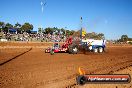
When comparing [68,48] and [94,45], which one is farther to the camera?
[94,45]

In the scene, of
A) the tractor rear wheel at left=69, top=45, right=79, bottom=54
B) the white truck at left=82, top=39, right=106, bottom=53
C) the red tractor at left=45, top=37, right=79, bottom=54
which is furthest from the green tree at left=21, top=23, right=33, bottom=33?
the tractor rear wheel at left=69, top=45, right=79, bottom=54

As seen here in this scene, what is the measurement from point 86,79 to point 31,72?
771cm

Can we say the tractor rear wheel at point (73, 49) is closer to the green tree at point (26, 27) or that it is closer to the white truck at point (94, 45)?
the white truck at point (94, 45)

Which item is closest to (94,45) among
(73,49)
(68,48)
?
(73,49)

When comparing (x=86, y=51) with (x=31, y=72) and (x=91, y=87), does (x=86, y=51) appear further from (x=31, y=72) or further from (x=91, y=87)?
(x=91, y=87)

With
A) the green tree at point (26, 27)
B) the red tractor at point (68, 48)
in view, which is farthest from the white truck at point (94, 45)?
the green tree at point (26, 27)

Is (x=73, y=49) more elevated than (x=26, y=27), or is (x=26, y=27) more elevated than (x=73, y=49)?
(x=26, y=27)

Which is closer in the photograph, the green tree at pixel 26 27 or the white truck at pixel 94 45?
the white truck at pixel 94 45

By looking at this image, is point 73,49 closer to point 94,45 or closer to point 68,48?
point 68,48

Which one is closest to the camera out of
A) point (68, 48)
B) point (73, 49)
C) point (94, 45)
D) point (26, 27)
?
point (73, 49)

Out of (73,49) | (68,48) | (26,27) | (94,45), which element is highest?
(26,27)

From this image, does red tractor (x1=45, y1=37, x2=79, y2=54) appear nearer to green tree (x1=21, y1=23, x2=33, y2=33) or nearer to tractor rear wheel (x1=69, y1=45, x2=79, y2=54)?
tractor rear wheel (x1=69, y1=45, x2=79, y2=54)

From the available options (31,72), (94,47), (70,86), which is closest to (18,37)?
(94,47)

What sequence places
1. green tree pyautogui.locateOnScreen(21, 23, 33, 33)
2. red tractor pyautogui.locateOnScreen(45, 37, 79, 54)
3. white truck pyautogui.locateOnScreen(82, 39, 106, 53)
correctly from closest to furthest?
1. red tractor pyautogui.locateOnScreen(45, 37, 79, 54)
2. white truck pyautogui.locateOnScreen(82, 39, 106, 53)
3. green tree pyautogui.locateOnScreen(21, 23, 33, 33)
